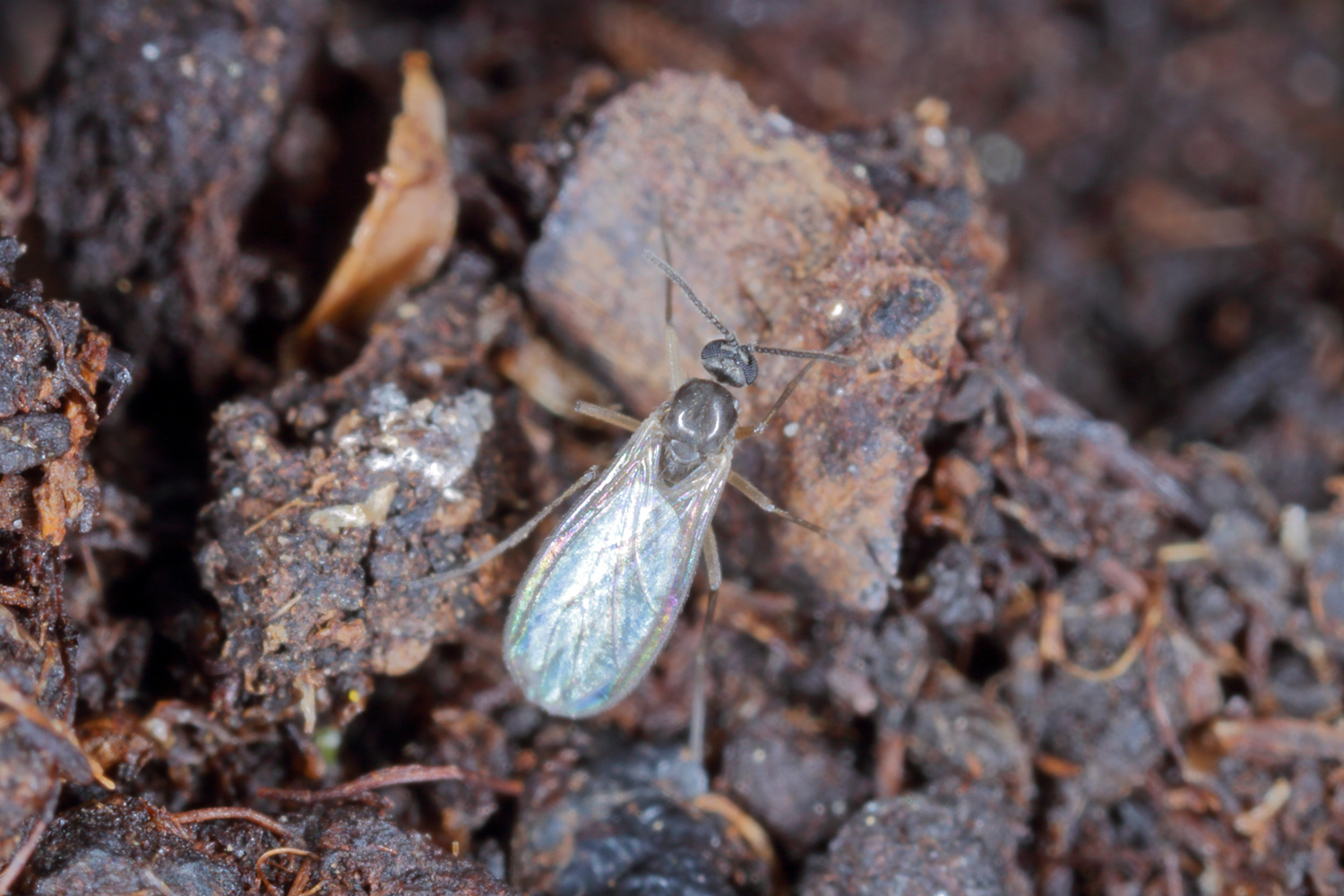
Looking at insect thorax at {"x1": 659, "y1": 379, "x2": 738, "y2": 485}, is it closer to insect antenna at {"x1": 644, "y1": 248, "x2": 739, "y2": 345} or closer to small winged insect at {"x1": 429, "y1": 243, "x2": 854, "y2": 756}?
small winged insect at {"x1": 429, "y1": 243, "x2": 854, "y2": 756}

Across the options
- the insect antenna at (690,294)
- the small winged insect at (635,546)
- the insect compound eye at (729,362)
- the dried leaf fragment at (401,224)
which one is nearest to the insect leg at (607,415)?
the small winged insect at (635,546)

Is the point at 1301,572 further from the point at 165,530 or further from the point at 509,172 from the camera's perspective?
the point at 165,530

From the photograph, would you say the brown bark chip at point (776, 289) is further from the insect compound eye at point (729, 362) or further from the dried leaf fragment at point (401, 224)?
the dried leaf fragment at point (401, 224)

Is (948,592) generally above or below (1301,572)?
below

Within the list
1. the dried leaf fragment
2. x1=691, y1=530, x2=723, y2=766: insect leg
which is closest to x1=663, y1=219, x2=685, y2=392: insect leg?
x1=691, y1=530, x2=723, y2=766: insect leg

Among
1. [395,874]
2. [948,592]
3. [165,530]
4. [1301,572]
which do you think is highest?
[1301,572]

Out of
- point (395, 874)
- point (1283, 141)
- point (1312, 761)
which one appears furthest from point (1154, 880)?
point (1283, 141)
